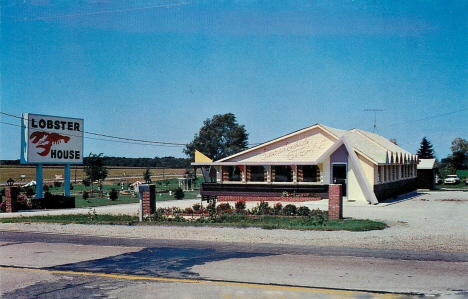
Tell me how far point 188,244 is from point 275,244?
239 cm

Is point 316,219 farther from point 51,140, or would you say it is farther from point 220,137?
point 220,137

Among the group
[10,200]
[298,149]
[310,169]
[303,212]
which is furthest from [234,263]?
[298,149]

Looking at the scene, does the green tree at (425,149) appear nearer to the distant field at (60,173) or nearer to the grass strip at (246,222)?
the distant field at (60,173)

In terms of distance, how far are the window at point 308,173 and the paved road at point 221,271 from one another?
71.0 feet

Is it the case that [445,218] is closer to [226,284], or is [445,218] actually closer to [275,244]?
[275,244]

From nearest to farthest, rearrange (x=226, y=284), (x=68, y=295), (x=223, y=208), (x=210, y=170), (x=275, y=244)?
(x=68, y=295)
(x=226, y=284)
(x=275, y=244)
(x=223, y=208)
(x=210, y=170)

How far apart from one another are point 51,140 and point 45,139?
0.46 meters

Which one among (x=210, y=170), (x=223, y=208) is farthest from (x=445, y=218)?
(x=210, y=170)

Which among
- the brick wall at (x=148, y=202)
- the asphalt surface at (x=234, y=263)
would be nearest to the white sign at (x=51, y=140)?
the brick wall at (x=148, y=202)

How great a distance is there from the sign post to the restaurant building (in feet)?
31.7

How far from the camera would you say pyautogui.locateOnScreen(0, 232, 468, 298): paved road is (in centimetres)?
782

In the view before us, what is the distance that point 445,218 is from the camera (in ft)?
63.9

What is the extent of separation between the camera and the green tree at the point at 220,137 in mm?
81938

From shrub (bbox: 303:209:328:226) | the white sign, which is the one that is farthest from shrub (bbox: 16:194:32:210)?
shrub (bbox: 303:209:328:226)
